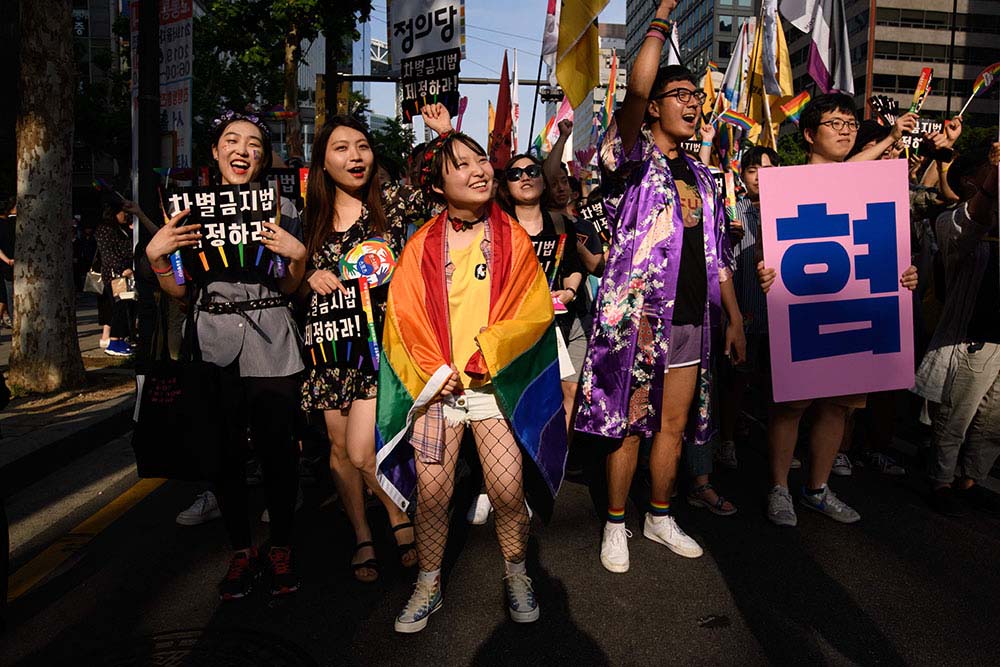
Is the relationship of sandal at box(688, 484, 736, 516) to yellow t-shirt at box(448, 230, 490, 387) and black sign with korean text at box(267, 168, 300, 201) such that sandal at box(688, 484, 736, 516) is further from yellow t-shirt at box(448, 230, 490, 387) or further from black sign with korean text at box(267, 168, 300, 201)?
black sign with korean text at box(267, 168, 300, 201)

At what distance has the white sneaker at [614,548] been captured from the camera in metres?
3.30

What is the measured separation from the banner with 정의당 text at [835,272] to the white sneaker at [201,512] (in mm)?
2885

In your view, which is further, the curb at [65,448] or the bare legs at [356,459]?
the curb at [65,448]

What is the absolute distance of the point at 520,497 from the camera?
114 inches

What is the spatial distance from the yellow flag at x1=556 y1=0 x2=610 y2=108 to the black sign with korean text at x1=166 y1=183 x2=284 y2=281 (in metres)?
1.72

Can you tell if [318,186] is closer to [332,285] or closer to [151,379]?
[332,285]

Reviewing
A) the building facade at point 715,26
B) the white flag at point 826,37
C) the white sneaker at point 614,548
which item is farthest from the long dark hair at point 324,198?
the building facade at point 715,26

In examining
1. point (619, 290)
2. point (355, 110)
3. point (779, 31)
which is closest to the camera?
point (619, 290)

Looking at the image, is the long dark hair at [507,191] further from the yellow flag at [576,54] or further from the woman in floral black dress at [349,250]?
the woman in floral black dress at [349,250]

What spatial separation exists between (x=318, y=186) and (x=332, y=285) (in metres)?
0.51

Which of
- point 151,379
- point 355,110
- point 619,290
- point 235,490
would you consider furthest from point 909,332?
point 355,110

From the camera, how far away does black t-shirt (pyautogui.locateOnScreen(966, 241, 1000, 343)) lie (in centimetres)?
394

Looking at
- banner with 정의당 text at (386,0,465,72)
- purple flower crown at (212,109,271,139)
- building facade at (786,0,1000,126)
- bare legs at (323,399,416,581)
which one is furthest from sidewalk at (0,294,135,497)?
building facade at (786,0,1000,126)

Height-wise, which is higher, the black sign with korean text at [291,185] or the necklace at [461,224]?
the black sign with korean text at [291,185]
